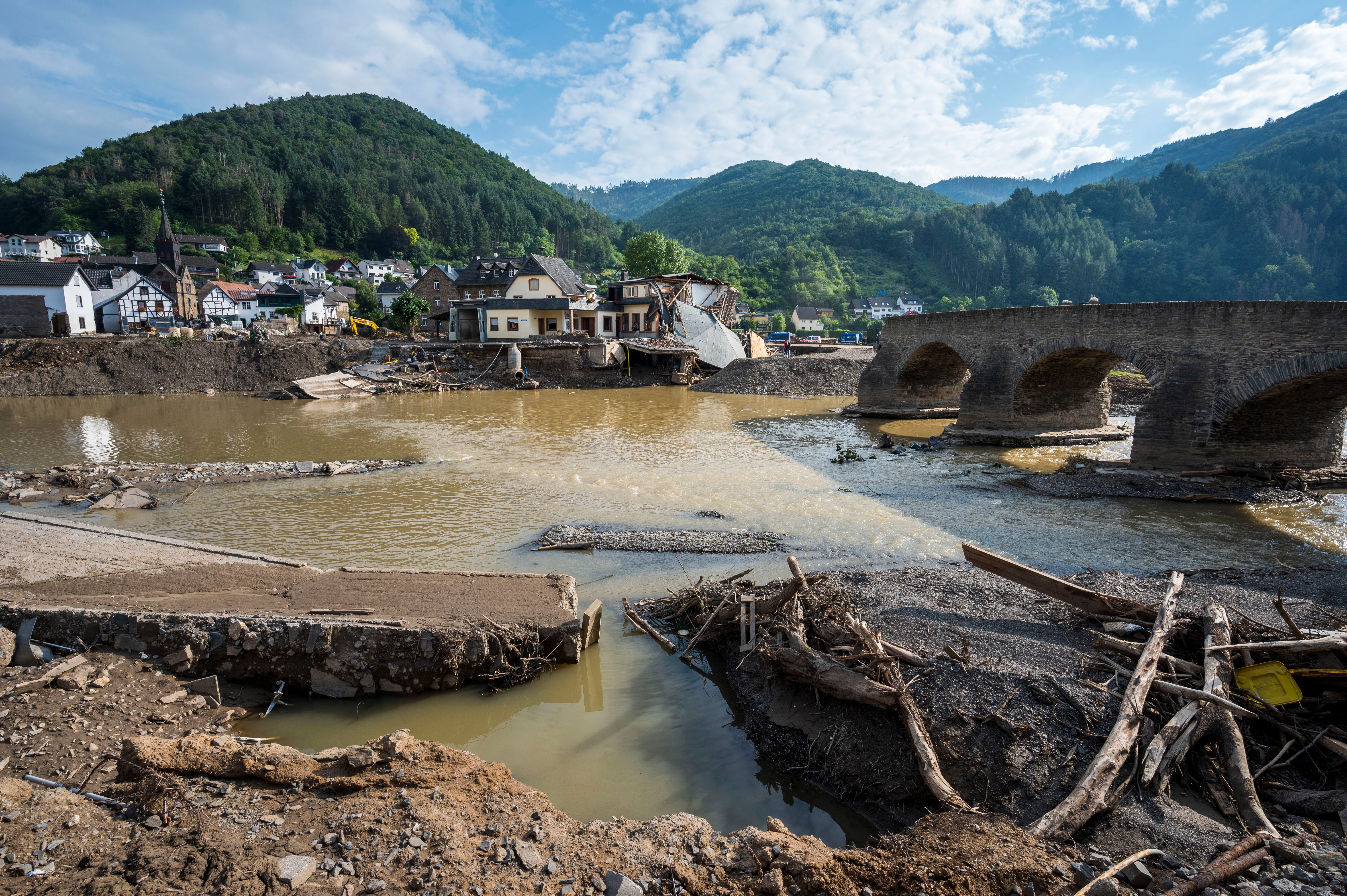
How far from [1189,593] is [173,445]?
2707 centimetres

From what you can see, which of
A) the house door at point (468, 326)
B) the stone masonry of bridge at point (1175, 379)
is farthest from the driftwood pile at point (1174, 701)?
the house door at point (468, 326)

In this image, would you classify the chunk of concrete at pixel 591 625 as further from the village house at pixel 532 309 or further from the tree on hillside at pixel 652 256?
the tree on hillside at pixel 652 256

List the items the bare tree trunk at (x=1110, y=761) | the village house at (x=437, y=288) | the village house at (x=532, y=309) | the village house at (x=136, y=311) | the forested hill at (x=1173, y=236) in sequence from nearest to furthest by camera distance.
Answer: the bare tree trunk at (x=1110, y=761), the village house at (x=532, y=309), the village house at (x=136, y=311), the village house at (x=437, y=288), the forested hill at (x=1173, y=236)

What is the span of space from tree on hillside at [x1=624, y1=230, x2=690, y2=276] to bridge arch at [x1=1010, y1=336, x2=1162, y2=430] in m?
60.7

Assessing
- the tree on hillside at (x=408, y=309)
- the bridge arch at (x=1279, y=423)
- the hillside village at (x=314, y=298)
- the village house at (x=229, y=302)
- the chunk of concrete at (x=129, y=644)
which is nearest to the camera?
the chunk of concrete at (x=129, y=644)

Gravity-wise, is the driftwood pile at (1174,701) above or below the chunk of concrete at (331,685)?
above

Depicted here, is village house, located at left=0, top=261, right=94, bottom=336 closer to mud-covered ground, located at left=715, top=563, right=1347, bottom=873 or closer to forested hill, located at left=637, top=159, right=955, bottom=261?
mud-covered ground, located at left=715, top=563, right=1347, bottom=873

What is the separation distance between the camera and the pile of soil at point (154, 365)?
3575cm

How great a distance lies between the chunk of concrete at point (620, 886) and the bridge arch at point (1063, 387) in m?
20.5

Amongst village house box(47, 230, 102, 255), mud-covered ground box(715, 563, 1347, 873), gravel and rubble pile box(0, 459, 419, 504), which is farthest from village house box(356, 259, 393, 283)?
mud-covered ground box(715, 563, 1347, 873)

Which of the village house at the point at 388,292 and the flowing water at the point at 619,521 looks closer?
the flowing water at the point at 619,521

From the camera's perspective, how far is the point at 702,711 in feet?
19.8

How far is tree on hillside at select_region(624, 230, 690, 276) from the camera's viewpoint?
7912 centimetres

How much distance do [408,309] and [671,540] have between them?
4929 centimetres
